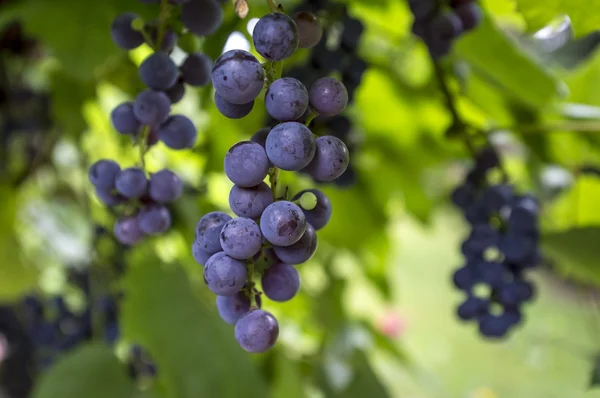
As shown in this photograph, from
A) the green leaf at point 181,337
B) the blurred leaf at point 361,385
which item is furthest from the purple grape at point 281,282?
the blurred leaf at point 361,385

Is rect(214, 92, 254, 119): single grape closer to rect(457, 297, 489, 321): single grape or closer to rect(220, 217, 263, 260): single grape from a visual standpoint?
rect(220, 217, 263, 260): single grape

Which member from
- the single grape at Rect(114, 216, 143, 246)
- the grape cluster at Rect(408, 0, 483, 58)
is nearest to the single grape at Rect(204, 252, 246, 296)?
the single grape at Rect(114, 216, 143, 246)

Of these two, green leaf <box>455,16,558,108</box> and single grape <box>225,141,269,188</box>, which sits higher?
single grape <box>225,141,269,188</box>

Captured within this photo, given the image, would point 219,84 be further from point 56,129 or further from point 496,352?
point 496,352

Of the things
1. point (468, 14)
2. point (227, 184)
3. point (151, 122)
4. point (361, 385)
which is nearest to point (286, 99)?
point (151, 122)

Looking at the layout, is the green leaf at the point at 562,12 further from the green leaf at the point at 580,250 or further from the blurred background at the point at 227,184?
the green leaf at the point at 580,250

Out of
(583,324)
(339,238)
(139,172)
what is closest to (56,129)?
(339,238)
